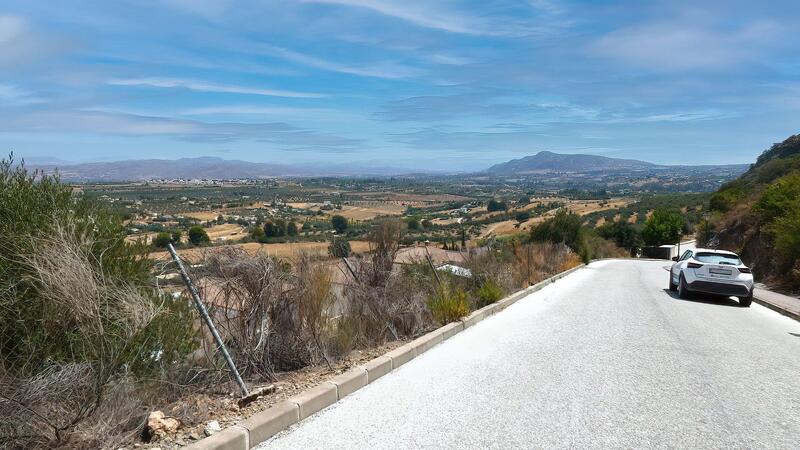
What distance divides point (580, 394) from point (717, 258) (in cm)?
1317

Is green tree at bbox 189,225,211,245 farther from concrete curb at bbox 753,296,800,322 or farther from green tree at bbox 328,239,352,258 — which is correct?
concrete curb at bbox 753,296,800,322

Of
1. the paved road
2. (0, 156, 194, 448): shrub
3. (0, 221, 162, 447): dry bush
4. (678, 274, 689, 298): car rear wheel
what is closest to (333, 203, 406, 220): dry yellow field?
(678, 274, 689, 298): car rear wheel

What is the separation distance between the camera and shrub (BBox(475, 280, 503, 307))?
1426 cm

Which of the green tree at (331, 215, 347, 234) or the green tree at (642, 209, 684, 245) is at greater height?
the green tree at (331, 215, 347, 234)

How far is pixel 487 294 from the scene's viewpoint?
14.3 meters

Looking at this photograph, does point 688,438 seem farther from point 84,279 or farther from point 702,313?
point 702,313

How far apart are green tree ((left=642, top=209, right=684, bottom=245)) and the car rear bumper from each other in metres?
62.2

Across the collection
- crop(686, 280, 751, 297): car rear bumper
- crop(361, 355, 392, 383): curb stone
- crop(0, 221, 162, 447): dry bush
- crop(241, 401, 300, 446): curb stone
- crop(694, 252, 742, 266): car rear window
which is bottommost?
crop(686, 280, 751, 297): car rear bumper

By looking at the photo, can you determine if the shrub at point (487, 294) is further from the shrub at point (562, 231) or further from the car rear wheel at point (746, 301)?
the shrub at point (562, 231)

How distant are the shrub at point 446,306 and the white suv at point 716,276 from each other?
9.51 metres

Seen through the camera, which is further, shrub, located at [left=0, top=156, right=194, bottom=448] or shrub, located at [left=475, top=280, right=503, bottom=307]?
shrub, located at [left=475, top=280, right=503, bottom=307]

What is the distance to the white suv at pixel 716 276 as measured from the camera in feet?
55.5

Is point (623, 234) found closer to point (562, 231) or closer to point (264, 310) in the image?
point (562, 231)

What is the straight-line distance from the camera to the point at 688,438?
17.6 feet
